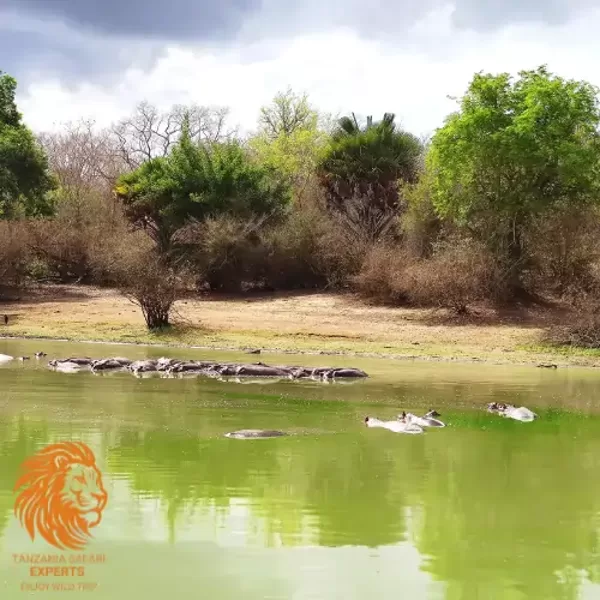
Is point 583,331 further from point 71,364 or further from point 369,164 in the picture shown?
point 369,164

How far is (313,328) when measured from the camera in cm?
2512

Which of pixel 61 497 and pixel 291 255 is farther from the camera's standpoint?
pixel 291 255

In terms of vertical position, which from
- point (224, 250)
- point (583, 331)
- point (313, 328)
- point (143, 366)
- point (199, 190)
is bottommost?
point (143, 366)

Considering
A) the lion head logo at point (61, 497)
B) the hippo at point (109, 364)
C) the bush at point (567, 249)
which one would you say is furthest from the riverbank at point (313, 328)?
the lion head logo at point (61, 497)

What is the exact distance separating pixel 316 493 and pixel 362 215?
88.6ft

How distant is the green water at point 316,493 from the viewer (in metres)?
6.01

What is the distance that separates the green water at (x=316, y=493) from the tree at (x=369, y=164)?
21.2m

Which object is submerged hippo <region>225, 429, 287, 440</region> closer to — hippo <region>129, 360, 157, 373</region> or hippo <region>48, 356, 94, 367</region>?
hippo <region>129, 360, 157, 373</region>

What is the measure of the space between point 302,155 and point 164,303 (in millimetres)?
25854

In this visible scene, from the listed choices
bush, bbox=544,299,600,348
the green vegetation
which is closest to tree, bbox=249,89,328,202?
the green vegetation

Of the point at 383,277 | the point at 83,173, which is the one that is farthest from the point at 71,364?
the point at 83,173

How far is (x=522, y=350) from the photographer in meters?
22.3

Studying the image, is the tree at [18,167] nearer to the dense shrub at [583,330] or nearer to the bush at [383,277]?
the bush at [383,277]

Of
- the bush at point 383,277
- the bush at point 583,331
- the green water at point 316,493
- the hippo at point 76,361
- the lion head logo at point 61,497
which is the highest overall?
the bush at point 383,277
